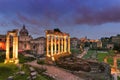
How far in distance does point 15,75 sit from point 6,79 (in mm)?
1636

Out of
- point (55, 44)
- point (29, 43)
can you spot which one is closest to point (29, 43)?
point (29, 43)

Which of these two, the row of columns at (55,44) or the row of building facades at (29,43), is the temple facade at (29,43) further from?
the row of columns at (55,44)

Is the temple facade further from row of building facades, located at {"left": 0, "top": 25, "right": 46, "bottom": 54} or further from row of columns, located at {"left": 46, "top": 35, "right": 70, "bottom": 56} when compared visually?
row of columns, located at {"left": 46, "top": 35, "right": 70, "bottom": 56}

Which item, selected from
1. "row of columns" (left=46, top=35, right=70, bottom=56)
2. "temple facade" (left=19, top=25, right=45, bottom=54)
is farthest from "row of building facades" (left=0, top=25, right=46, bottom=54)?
"row of columns" (left=46, top=35, right=70, bottom=56)

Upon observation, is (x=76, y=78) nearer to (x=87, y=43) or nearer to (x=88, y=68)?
(x=88, y=68)

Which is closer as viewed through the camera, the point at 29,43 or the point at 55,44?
the point at 55,44

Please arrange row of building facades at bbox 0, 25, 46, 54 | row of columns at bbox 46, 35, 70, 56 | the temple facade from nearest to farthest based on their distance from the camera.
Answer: row of columns at bbox 46, 35, 70, 56
row of building facades at bbox 0, 25, 46, 54
the temple facade

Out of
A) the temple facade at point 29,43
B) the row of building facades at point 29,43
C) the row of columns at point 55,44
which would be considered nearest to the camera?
the row of columns at point 55,44

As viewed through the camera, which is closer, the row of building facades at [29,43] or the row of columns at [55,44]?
the row of columns at [55,44]

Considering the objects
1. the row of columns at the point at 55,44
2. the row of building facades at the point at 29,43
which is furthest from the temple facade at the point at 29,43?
the row of columns at the point at 55,44

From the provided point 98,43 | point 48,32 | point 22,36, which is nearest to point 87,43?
point 98,43

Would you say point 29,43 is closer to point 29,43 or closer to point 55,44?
point 29,43

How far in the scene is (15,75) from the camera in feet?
93.0

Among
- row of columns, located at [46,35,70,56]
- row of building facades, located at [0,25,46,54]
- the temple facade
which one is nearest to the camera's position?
row of columns, located at [46,35,70,56]
